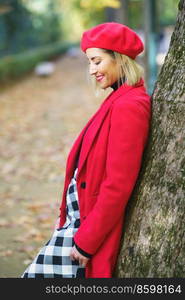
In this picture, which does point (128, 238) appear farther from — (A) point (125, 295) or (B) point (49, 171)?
(B) point (49, 171)

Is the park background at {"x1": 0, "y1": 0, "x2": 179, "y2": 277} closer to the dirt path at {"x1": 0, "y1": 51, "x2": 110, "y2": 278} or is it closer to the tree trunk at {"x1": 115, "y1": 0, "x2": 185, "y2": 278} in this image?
the dirt path at {"x1": 0, "y1": 51, "x2": 110, "y2": 278}

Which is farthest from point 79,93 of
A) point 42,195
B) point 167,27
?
point 167,27

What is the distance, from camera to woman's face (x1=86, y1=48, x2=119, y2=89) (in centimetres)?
237

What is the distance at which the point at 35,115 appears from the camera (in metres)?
12.5

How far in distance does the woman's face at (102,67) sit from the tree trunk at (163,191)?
0.78 feet

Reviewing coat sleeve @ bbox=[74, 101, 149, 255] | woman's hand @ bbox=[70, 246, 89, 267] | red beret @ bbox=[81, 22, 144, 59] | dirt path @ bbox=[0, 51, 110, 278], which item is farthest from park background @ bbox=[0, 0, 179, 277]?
red beret @ bbox=[81, 22, 144, 59]

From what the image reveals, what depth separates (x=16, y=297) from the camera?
234cm

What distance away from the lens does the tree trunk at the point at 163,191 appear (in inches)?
87.0

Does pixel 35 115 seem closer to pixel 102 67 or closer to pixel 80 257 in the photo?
pixel 102 67

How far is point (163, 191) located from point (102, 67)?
0.69 m

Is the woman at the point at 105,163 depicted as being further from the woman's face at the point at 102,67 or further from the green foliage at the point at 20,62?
the green foliage at the point at 20,62

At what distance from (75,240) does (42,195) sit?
13.4ft

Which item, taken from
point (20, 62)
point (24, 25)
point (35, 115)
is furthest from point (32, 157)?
point (24, 25)

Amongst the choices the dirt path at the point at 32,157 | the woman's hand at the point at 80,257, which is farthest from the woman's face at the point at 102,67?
the dirt path at the point at 32,157
